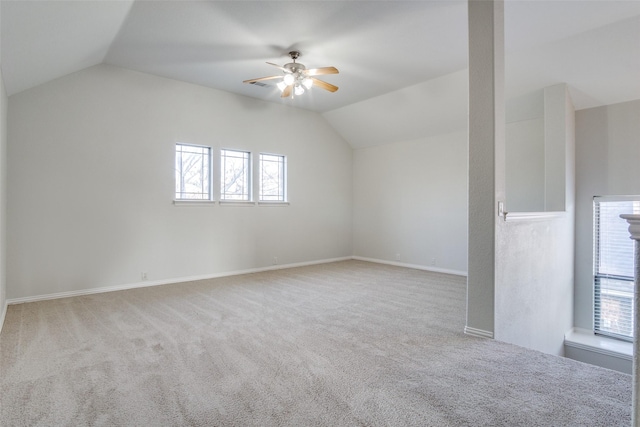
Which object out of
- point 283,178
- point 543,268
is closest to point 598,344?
point 543,268

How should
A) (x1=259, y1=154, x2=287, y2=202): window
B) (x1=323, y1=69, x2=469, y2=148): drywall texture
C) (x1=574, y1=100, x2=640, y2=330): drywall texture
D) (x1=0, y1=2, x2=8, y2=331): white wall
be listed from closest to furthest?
1. (x1=0, y1=2, x2=8, y2=331): white wall
2. (x1=574, y1=100, x2=640, y2=330): drywall texture
3. (x1=323, y1=69, x2=469, y2=148): drywall texture
4. (x1=259, y1=154, x2=287, y2=202): window

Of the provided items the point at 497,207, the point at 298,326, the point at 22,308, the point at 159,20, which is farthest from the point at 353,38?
the point at 22,308

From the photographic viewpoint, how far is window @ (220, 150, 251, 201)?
581 centimetres

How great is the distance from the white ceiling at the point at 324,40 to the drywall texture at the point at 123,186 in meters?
0.38

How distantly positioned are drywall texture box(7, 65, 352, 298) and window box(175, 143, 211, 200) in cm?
16

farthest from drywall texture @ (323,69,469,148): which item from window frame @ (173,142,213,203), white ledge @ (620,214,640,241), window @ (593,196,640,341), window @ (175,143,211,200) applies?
white ledge @ (620,214,640,241)

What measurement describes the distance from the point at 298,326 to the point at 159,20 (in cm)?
341

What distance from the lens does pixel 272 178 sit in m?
6.53

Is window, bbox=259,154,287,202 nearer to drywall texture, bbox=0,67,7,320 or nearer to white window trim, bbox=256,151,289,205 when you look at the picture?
white window trim, bbox=256,151,289,205

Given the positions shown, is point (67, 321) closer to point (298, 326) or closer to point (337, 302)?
point (298, 326)

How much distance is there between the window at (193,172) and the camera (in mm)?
5352

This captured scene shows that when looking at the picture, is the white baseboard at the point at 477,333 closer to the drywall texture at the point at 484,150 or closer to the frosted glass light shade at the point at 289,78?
the drywall texture at the point at 484,150

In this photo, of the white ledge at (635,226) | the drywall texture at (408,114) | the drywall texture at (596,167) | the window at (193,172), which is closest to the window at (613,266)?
the drywall texture at (596,167)

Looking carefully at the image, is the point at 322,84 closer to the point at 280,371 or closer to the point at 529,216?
the point at 529,216
